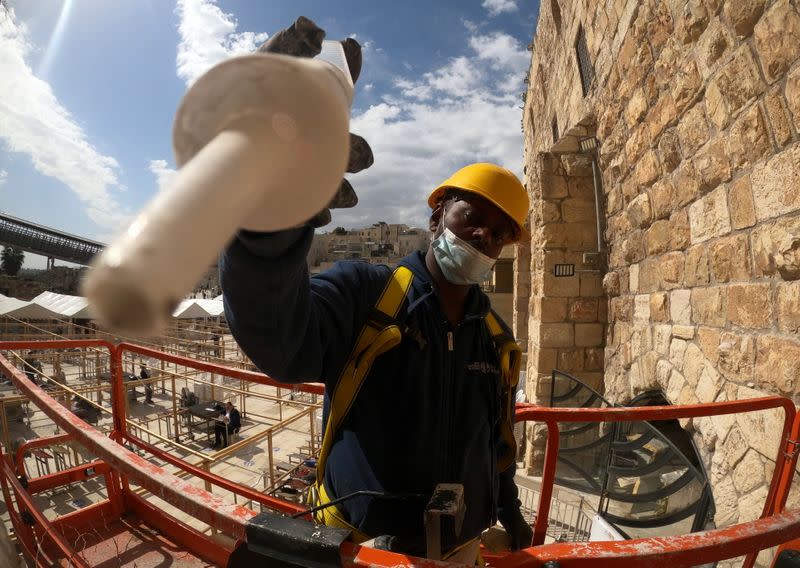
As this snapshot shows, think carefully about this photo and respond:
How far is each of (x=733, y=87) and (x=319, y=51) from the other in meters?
2.74

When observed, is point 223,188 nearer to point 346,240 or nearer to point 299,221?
point 299,221

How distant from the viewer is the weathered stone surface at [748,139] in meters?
2.17

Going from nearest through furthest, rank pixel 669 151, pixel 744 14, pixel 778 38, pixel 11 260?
pixel 778 38 → pixel 744 14 → pixel 669 151 → pixel 11 260

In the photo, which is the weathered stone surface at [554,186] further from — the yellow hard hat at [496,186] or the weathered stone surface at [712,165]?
the yellow hard hat at [496,186]

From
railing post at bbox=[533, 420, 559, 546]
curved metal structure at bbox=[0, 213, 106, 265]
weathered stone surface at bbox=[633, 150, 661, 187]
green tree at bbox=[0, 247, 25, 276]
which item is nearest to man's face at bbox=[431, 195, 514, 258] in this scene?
railing post at bbox=[533, 420, 559, 546]

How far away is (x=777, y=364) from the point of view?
6.88 ft

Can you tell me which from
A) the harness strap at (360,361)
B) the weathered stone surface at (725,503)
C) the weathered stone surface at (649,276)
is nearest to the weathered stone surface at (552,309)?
the weathered stone surface at (649,276)

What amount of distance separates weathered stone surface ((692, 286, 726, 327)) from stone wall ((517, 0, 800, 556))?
0.01m

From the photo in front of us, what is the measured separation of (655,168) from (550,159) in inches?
74.3

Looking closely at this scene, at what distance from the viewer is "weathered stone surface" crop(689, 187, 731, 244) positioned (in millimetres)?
2549

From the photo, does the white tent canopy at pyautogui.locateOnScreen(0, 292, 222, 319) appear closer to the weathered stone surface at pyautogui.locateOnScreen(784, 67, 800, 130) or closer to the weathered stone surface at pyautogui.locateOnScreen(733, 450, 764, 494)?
the weathered stone surface at pyautogui.locateOnScreen(733, 450, 764, 494)

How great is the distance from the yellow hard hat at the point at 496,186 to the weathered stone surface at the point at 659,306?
225 centimetres

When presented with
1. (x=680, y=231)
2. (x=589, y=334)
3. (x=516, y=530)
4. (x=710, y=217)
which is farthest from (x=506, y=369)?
(x=589, y=334)

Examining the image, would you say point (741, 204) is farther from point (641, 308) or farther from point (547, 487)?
point (547, 487)
